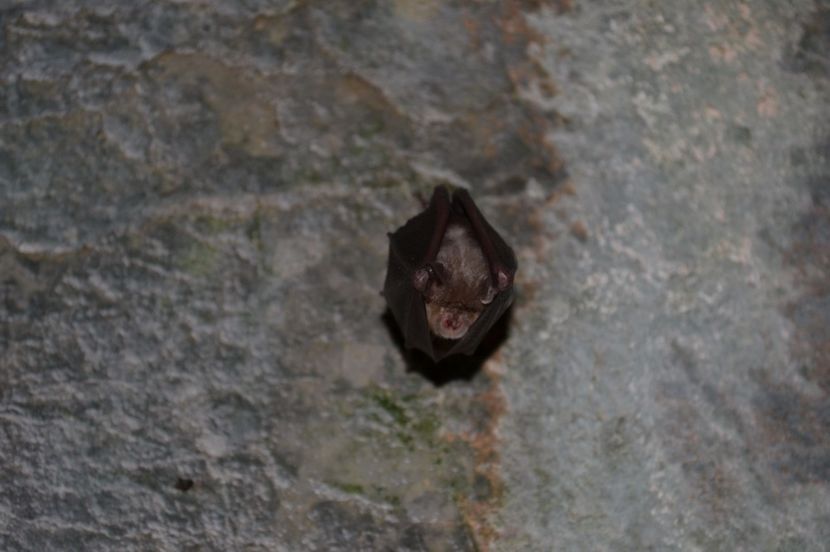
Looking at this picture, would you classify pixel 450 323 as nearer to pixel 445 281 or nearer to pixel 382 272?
pixel 445 281

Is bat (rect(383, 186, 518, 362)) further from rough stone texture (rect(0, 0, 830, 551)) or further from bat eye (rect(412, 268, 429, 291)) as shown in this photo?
rough stone texture (rect(0, 0, 830, 551))

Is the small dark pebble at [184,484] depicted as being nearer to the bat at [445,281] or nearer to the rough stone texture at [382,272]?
the rough stone texture at [382,272]

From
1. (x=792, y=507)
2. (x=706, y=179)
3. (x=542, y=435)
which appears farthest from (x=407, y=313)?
(x=792, y=507)

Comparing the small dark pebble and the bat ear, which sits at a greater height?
the bat ear

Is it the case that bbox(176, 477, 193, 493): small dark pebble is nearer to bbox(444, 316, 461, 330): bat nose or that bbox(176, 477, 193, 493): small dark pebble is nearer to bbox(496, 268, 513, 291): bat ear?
bbox(444, 316, 461, 330): bat nose

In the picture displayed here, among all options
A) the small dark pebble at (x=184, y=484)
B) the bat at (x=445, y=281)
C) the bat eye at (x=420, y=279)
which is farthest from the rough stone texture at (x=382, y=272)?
the bat eye at (x=420, y=279)

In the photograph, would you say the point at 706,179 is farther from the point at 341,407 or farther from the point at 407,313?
the point at 341,407

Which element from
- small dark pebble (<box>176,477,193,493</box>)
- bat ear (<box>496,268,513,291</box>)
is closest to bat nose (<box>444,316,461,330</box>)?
bat ear (<box>496,268,513,291</box>)
